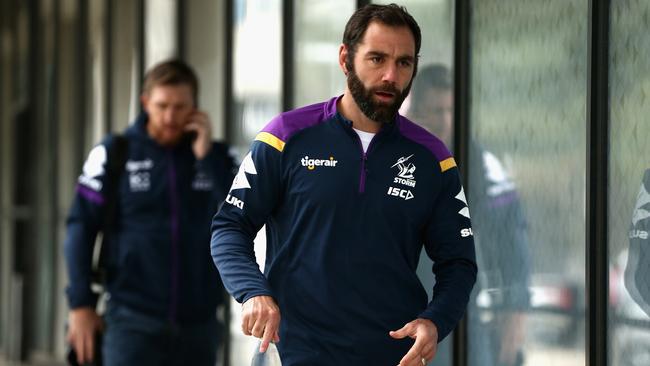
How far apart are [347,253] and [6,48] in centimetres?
1011

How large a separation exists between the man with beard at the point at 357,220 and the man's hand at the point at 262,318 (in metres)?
0.11

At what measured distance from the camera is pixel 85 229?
5.50 metres

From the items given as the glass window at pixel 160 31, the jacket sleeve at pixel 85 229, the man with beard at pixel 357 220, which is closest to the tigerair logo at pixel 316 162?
the man with beard at pixel 357 220

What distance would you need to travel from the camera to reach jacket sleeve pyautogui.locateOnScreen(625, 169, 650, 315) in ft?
13.6

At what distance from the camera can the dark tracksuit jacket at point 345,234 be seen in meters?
3.37

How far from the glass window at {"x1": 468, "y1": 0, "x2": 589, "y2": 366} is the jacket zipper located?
145cm

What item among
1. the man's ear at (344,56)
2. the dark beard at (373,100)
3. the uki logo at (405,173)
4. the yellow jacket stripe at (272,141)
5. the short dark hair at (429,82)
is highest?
the short dark hair at (429,82)

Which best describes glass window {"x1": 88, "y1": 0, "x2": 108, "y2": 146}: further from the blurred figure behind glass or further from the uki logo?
the uki logo

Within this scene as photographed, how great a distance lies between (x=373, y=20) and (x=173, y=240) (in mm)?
2517

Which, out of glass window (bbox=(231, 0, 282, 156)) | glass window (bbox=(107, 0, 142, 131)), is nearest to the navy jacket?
glass window (bbox=(231, 0, 282, 156))

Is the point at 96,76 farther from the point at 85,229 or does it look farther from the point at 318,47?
the point at 85,229

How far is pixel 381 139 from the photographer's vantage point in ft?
11.4

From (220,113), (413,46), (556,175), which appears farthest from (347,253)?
(220,113)

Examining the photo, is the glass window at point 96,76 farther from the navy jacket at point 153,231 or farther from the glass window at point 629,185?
the glass window at point 629,185
